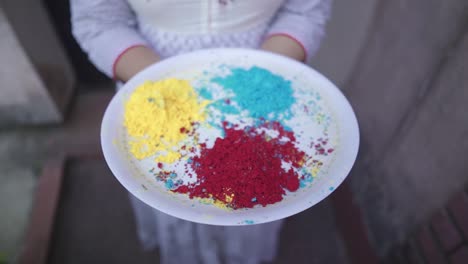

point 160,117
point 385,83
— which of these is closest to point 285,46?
point 160,117

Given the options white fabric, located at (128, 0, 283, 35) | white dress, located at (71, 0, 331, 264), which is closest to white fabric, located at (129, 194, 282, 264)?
white dress, located at (71, 0, 331, 264)

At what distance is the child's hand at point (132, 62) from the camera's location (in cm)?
69

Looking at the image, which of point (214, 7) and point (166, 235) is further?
point (166, 235)

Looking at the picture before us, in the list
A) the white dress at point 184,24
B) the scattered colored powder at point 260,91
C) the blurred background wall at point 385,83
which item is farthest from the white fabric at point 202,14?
the blurred background wall at point 385,83

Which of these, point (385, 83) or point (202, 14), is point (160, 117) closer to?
point (202, 14)

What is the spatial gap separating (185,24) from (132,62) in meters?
0.13

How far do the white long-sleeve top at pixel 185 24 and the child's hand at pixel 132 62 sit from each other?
0.01 m

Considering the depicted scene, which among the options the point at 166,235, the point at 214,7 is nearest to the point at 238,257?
the point at 166,235

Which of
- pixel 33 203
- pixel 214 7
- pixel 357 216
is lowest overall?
pixel 33 203

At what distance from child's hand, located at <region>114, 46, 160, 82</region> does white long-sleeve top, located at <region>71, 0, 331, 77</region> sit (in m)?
0.01

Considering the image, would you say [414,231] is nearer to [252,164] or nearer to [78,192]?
[252,164]

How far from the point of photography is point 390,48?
1051 millimetres

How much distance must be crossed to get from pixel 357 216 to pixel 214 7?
0.94 m

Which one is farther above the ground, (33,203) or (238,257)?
(238,257)
